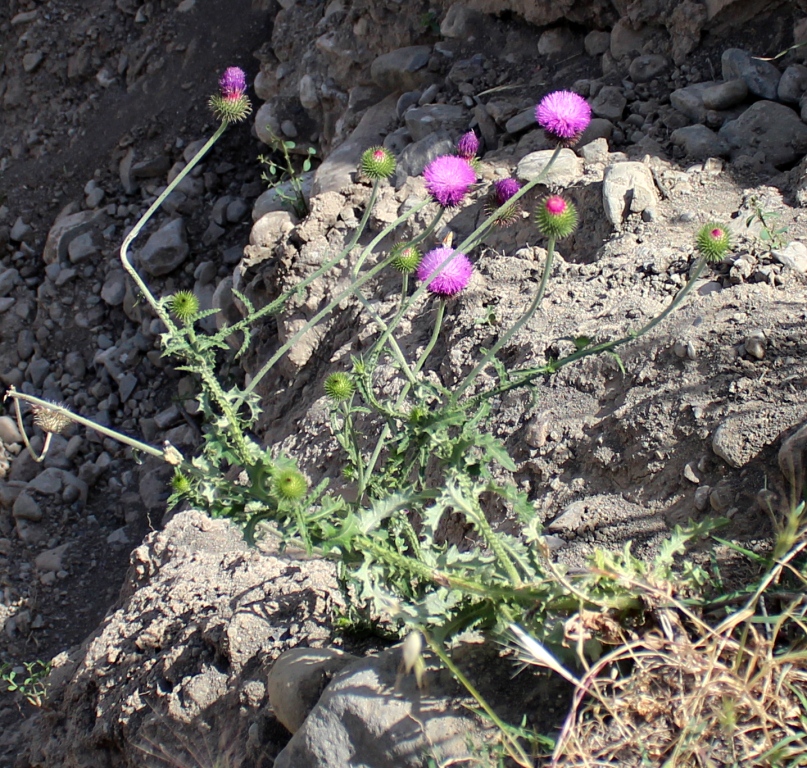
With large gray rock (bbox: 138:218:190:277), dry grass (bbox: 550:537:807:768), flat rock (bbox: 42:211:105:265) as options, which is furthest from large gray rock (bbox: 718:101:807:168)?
flat rock (bbox: 42:211:105:265)

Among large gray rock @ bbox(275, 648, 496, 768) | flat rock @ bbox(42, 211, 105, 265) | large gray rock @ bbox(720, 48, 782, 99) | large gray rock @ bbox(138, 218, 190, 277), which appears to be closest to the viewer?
large gray rock @ bbox(275, 648, 496, 768)

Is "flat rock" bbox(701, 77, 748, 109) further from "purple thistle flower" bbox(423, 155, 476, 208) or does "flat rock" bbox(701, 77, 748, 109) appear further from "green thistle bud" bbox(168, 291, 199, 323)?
"green thistle bud" bbox(168, 291, 199, 323)

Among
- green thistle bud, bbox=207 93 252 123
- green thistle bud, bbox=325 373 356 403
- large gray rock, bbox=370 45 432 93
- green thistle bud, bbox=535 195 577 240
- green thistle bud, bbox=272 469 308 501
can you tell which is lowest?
large gray rock, bbox=370 45 432 93

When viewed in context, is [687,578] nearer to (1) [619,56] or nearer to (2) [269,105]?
(1) [619,56]

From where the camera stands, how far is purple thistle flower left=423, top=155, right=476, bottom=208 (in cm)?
267

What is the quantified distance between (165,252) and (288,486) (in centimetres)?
405

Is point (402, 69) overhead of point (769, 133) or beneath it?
overhead

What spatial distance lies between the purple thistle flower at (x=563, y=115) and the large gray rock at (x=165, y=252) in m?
3.69

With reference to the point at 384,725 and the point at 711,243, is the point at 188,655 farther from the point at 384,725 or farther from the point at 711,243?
the point at 711,243

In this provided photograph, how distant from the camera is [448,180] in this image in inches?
105

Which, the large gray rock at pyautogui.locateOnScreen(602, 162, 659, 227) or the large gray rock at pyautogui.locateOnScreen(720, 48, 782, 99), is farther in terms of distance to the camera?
the large gray rock at pyautogui.locateOnScreen(720, 48, 782, 99)

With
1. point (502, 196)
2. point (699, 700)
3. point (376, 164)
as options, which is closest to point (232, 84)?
point (376, 164)

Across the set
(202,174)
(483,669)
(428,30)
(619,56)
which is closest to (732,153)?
(619,56)

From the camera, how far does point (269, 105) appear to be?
580 centimetres
